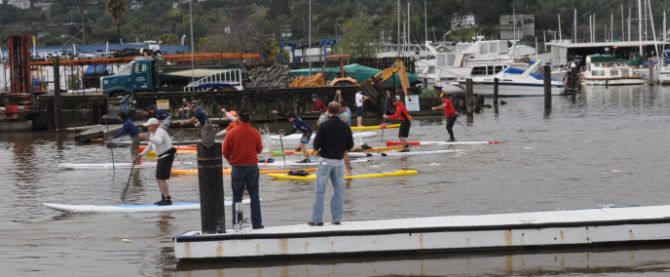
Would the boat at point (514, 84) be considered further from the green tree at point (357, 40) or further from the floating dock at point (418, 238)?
the floating dock at point (418, 238)

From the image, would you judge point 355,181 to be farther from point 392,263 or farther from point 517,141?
point 517,141

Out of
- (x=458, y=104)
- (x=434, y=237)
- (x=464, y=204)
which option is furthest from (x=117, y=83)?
(x=434, y=237)

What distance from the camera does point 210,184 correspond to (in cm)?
1423

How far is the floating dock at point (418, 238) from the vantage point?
14.0 meters

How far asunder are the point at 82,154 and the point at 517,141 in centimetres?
1228

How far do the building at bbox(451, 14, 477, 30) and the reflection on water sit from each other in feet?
473

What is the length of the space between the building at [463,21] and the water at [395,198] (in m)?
122

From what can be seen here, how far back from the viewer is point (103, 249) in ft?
50.5

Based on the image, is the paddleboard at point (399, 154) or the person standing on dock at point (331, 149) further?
the paddleboard at point (399, 154)

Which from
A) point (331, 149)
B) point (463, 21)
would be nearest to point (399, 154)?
point (331, 149)

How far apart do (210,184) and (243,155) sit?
0.56m

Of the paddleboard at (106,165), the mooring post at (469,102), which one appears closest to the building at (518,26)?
the mooring post at (469,102)

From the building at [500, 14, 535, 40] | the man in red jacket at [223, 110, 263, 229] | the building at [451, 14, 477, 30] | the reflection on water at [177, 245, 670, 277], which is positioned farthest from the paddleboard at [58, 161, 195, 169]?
the building at [451, 14, 477, 30]

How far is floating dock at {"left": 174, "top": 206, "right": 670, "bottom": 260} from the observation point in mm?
13992
